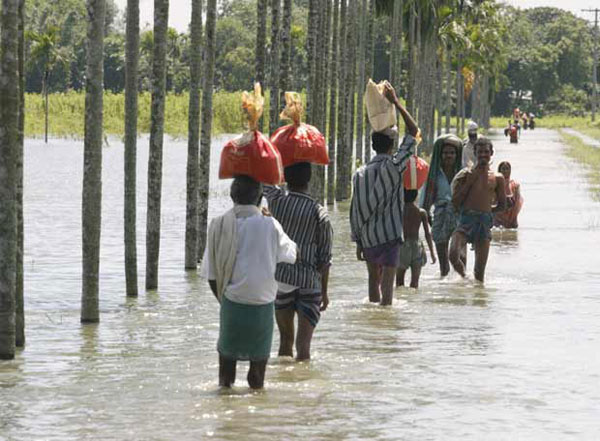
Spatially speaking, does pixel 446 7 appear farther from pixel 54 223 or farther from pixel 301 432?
pixel 301 432

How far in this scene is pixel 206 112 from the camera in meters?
19.9

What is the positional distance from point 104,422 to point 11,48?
3.51 m

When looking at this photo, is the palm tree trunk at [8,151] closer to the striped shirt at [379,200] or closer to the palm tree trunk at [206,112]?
the striped shirt at [379,200]

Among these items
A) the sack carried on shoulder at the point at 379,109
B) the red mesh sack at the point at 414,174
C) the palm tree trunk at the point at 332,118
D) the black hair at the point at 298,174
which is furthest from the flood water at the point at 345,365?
the palm tree trunk at the point at 332,118

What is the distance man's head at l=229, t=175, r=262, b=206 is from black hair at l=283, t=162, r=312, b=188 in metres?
1.03

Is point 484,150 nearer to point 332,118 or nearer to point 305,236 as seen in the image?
point 305,236

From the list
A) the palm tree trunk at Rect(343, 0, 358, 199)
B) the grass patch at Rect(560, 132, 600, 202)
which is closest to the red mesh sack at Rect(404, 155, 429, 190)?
the palm tree trunk at Rect(343, 0, 358, 199)

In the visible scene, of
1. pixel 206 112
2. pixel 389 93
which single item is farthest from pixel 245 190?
pixel 206 112

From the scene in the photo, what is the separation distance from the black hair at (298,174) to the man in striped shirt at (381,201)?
2.43 m

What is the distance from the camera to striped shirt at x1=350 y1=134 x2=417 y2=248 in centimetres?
1316

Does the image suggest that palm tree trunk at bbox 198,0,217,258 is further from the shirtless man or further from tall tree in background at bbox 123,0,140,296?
the shirtless man

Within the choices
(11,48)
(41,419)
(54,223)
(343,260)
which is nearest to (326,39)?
(54,223)

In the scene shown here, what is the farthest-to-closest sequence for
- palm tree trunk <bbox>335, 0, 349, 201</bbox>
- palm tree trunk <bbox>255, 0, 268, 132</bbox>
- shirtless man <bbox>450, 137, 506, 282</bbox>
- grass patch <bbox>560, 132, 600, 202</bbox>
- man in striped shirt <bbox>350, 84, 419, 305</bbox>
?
grass patch <bbox>560, 132, 600, 202</bbox>
palm tree trunk <bbox>335, 0, 349, 201</bbox>
palm tree trunk <bbox>255, 0, 268, 132</bbox>
shirtless man <bbox>450, 137, 506, 282</bbox>
man in striped shirt <bbox>350, 84, 419, 305</bbox>

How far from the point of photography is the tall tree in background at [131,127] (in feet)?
53.1
